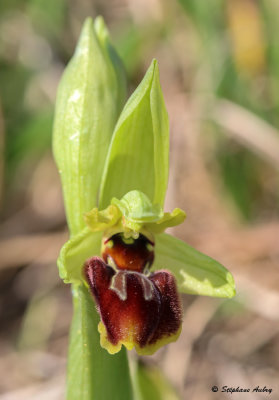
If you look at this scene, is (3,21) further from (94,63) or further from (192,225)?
(94,63)

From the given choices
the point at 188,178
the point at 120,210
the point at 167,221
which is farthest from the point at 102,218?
the point at 188,178

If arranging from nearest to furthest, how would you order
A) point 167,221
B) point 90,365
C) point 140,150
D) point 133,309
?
1. point 133,309
2. point 90,365
3. point 167,221
4. point 140,150

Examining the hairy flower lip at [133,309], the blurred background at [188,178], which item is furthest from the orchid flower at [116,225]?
the blurred background at [188,178]

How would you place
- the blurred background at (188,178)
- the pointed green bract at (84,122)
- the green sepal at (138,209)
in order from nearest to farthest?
the green sepal at (138,209)
the pointed green bract at (84,122)
the blurred background at (188,178)

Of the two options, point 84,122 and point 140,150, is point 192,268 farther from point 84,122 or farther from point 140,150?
point 84,122

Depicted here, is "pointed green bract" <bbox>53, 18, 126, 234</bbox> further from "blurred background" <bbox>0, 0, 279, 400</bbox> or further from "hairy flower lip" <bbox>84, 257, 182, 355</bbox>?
"blurred background" <bbox>0, 0, 279, 400</bbox>

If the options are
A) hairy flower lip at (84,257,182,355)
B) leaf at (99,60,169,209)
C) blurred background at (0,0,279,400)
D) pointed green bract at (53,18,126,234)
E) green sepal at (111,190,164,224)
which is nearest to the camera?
hairy flower lip at (84,257,182,355)

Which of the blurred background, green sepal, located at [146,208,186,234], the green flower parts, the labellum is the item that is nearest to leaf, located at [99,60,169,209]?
the green flower parts

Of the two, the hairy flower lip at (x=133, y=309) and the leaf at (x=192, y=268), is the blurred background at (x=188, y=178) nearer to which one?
the leaf at (x=192, y=268)
